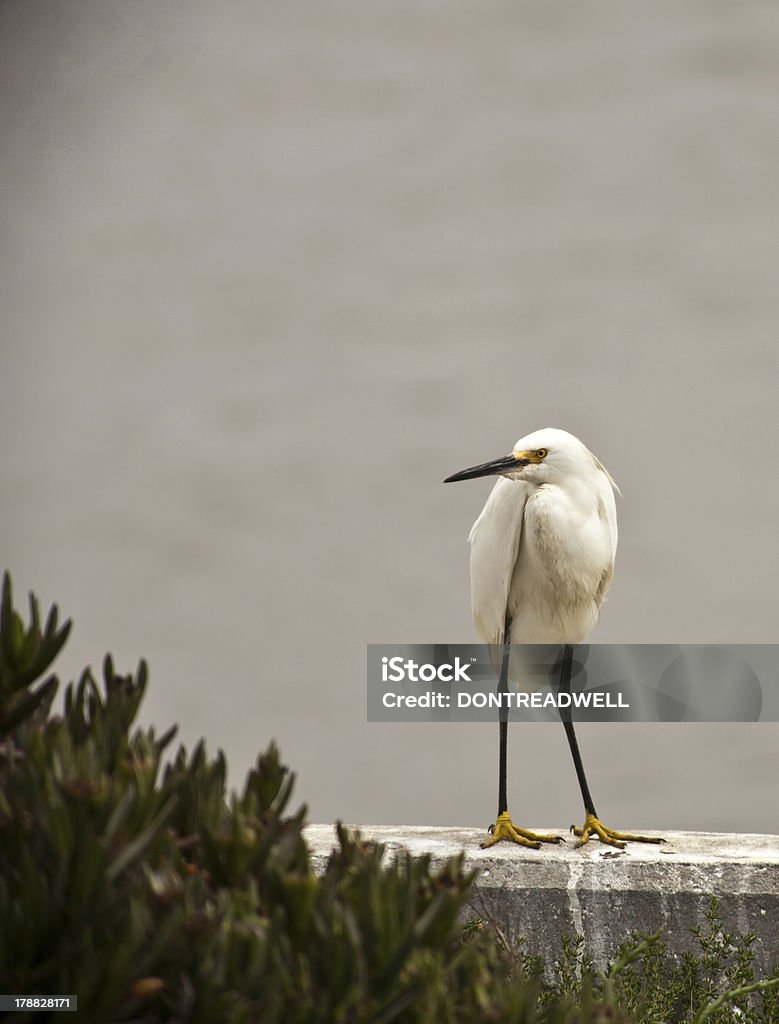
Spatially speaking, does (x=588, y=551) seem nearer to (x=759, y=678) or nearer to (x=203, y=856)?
(x=759, y=678)

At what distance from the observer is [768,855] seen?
2334 mm

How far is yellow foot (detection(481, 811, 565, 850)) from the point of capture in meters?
2.43

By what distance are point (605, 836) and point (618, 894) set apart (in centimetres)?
25

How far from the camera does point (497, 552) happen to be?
8.84 ft

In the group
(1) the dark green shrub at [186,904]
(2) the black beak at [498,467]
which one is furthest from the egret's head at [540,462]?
(1) the dark green shrub at [186,904]

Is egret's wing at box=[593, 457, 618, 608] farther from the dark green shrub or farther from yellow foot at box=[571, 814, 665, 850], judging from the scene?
the dark green shrub

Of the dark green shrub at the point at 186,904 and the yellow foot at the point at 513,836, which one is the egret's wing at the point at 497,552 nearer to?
the yellow foot at the point at 513,836

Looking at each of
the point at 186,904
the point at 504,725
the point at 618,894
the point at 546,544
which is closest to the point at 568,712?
the point at 504,725

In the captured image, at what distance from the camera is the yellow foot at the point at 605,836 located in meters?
2.46

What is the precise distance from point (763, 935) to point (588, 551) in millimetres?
943

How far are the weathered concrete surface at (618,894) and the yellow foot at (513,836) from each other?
64 mm

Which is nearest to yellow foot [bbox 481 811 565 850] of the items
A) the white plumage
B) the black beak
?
the white plumage

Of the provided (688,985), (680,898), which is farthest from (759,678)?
(688,985)

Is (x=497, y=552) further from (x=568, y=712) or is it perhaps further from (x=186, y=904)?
(x=186, y=904)
